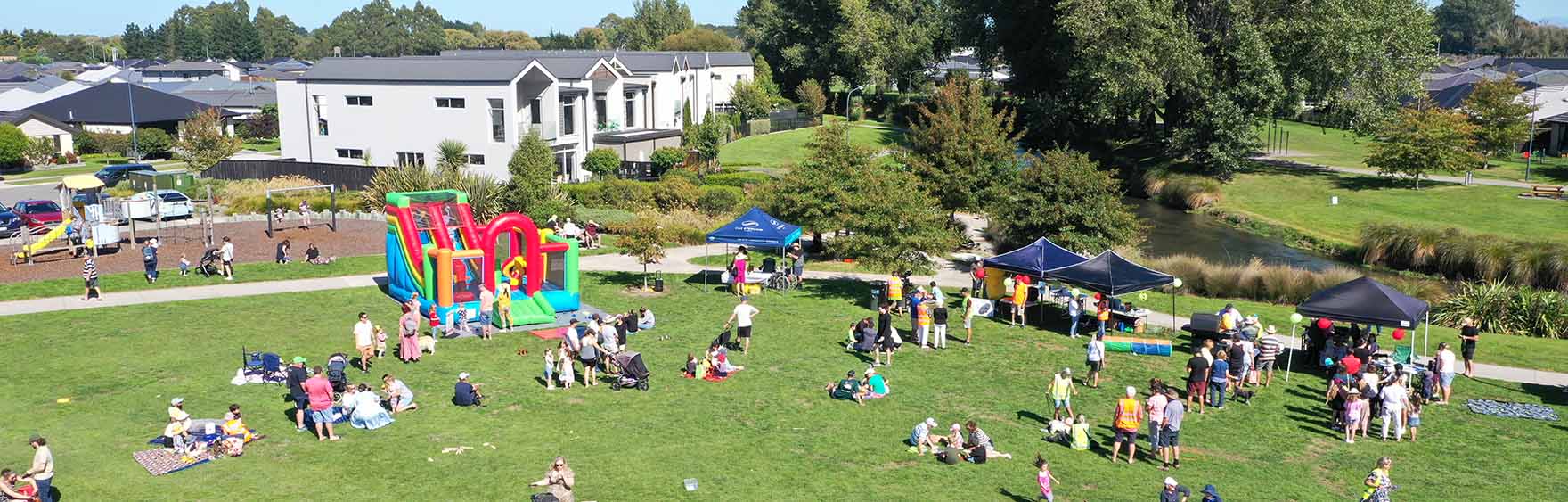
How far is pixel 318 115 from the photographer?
55.6m

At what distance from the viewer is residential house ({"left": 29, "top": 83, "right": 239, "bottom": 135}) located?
74938mm

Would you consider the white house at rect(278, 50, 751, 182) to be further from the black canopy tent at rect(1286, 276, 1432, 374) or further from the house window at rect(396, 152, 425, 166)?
the black canopy tent at rect(1286, 276, 1432, 374)

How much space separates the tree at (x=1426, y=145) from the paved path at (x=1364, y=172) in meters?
1.00

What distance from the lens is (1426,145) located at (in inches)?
2073

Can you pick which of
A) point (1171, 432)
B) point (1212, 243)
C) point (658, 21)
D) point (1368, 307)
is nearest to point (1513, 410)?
point (1368, 307)

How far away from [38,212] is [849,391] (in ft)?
108

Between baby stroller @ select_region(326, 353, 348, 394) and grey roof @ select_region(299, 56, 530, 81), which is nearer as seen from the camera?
baby stroller @ select_region(326, 353, 348, 394)

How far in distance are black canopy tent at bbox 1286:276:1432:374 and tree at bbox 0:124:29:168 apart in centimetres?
6185

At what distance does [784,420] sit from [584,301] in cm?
1111

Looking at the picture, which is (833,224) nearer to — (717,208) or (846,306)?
(846,306)

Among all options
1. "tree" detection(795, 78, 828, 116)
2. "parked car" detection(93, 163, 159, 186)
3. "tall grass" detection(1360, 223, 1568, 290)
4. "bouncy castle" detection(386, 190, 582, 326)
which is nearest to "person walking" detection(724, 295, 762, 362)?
"bouncy castle" detection(386, 190, 582, 326)

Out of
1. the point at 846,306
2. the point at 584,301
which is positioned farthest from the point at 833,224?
the point at 584,301

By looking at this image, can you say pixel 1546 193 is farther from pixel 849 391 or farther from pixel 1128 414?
pixel 849 391

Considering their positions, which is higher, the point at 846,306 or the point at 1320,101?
the point at 1320,101
